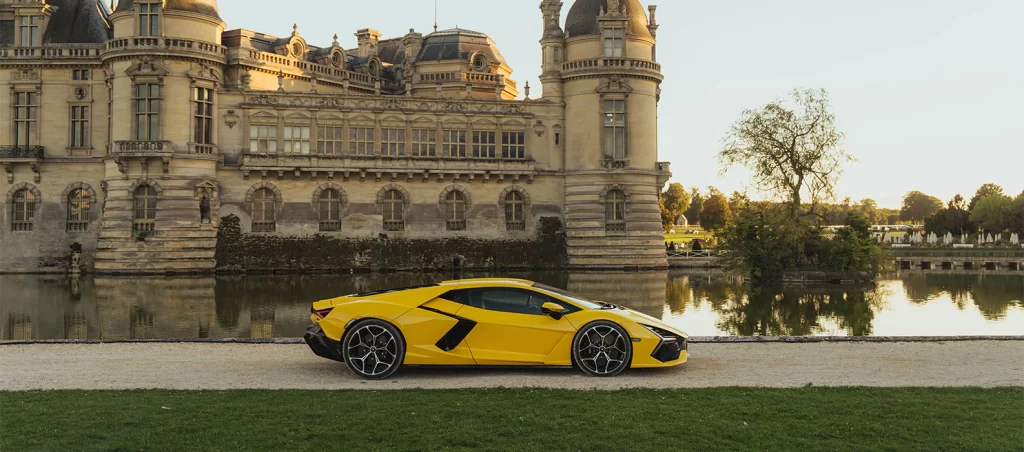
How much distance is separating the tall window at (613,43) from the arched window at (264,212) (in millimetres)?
21824

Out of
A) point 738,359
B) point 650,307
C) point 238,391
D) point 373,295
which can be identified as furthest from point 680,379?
point 650,307

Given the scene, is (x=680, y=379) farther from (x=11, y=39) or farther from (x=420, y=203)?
(x=11, y=39)

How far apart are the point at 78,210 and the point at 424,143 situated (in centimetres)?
2022

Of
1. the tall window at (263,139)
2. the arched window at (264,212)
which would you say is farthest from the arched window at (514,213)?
the tall window at (263,139)

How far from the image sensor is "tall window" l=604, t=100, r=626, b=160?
5697cm

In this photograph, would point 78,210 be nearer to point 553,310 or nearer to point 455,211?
point 455,211

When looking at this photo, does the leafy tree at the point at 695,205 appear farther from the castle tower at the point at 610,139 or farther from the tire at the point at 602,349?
the tire at the point at 602,349

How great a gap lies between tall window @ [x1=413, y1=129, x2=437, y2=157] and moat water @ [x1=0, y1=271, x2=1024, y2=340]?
9528mm

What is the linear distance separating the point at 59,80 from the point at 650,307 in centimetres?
3971

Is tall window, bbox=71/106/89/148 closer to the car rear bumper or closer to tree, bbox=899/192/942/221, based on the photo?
the car rear bumper

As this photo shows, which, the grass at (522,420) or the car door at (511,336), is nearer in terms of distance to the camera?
the grass at (522,420)

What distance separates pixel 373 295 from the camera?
15.8 m

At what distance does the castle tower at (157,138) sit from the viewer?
49938 millimetres

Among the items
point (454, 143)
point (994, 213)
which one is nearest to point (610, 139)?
point (454, 143)
